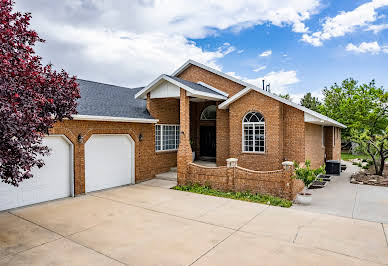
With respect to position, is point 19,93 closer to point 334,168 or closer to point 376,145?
point 376,145

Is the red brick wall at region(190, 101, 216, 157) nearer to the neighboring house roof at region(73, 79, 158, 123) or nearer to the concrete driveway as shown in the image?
the neighboring house roof at region(73, 79, 158, 123)

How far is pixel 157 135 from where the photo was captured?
14.0 metres

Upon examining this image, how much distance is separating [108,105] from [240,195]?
23.5 feet

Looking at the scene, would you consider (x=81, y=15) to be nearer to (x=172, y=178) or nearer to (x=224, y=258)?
(x=172, y=178)

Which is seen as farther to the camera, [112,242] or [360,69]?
[360,69]

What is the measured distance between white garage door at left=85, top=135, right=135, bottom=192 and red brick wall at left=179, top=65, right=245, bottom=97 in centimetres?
550

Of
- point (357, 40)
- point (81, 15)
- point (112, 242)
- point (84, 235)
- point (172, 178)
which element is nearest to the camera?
point (112, 242)

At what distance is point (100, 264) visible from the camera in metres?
4.95

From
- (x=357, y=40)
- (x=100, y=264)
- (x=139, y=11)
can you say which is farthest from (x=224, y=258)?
(x=357, y=40)

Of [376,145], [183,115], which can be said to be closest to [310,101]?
[376,145]

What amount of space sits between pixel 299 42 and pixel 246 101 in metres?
11.6

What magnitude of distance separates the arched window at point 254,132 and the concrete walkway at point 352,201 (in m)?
3.02

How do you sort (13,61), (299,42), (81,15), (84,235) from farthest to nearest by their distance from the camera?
(299,42)
(81,15)
(84,235)
(13,61)

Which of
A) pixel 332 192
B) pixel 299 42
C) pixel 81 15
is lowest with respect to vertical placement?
pixel 332 192
